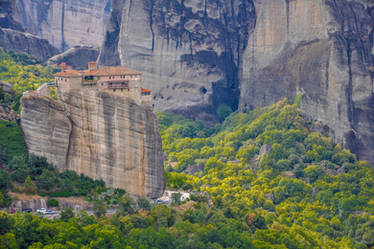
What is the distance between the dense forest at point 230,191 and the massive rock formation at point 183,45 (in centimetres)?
453

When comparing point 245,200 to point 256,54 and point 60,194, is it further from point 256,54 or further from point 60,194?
point 256,54

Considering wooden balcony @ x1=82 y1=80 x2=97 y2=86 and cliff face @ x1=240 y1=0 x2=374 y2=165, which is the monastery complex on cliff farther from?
cliff face @ x1=240 y1=0 x2=374 y2=165

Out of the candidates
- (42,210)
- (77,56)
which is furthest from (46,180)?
(77,56)

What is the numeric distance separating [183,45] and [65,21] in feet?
142

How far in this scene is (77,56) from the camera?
14188 centimetres

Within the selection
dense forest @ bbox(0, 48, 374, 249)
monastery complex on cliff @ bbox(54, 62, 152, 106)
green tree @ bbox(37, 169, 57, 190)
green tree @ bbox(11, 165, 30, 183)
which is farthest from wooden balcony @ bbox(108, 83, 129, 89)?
green tree @ bbox(11, 165, 30, 183)

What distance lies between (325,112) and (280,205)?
64.9ft

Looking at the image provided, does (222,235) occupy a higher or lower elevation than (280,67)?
lower

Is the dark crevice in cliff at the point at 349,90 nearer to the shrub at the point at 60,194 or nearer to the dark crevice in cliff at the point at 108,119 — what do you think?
the dark crevice in cliff at the point at 108,119

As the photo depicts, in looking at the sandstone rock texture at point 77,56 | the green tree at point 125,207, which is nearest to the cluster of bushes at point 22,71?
the sandstone rock texture at point 77,56

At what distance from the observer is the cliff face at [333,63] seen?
108 m

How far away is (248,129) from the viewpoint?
11950 centimetres

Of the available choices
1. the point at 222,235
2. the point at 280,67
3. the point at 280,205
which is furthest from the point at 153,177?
the point at 280,67

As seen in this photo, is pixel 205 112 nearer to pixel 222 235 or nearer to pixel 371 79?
pixel 371 79
